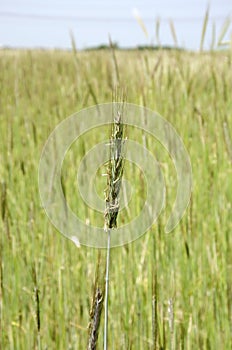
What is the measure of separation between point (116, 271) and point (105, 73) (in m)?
2.04

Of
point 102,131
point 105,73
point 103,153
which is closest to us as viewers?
point 103,153

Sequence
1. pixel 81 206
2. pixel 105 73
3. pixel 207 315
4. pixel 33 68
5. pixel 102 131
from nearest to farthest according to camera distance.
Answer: pixel 207 315, pixel 81 206, pixel 102 131, pixel 105 73, pixel 33 68

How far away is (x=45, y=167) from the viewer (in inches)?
57.0

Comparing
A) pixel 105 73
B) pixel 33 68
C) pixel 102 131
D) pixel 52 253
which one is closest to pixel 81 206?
pixel 52 253

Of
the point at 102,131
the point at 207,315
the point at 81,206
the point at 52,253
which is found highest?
the point at 102,131

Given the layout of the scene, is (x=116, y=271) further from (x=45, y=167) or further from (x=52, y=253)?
(x=45, y=167)

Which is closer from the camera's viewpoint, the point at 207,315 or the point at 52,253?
the point at 207,315

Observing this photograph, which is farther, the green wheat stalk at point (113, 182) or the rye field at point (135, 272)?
the rye field at point (135, 272)

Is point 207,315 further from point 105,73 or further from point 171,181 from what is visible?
point 105,73

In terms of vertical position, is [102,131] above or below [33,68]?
below

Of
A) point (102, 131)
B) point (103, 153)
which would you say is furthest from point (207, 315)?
point (102, 131)

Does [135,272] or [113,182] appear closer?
[113,182]

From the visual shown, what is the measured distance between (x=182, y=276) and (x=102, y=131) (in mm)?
843

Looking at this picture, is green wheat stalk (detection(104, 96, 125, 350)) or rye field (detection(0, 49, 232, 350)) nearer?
green wheat stalk (detection(104, 96, 125, 350))
